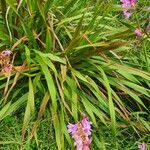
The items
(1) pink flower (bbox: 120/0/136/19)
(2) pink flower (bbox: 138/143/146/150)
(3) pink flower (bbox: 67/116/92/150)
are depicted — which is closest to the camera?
(3) pink flower (bbox: 67/116/92/150)

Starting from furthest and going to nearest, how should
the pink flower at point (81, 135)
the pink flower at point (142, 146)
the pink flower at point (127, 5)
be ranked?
the pink flower at point (127, 5), the pink flower at point (142, 146), the pink flower at point (81, 135)

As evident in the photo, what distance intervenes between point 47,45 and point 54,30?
21 centimetres

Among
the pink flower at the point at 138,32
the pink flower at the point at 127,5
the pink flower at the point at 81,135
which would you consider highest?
the pink flower at the point at 127,5

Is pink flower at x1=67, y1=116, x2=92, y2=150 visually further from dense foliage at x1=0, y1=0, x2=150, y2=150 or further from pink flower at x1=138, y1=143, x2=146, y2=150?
pink flower at x1=138, y1=143, x2=146, y2=150

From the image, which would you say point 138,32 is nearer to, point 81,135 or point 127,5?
point 127,5

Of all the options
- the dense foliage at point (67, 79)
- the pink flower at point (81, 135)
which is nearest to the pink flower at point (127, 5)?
the dense foliage at point (67, 79)

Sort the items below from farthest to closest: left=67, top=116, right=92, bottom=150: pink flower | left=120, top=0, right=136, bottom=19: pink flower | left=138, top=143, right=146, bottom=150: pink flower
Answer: left=120, top=0, right=136, bottom=19: pink flower
left=138, top=143, right=146, bottom=150: pink flower
left=67, top=116, right=92, bottom=150: pink flower

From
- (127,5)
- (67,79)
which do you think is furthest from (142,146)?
(127,5)

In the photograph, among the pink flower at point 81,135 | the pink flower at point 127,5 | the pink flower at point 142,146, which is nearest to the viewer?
the pink flower at point 81,135

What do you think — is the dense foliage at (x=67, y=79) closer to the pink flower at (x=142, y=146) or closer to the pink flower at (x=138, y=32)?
the pink flower at (x=138, y=32)

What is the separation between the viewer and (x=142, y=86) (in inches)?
149

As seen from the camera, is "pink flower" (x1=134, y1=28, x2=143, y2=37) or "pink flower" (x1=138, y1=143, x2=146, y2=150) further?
"pink flower" (x1=134, y1=28, x2=143, y2=37)

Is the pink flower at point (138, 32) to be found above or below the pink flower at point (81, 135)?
above

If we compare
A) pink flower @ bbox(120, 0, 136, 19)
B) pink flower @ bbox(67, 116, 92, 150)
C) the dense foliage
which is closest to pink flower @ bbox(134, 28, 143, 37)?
the dense foliage
